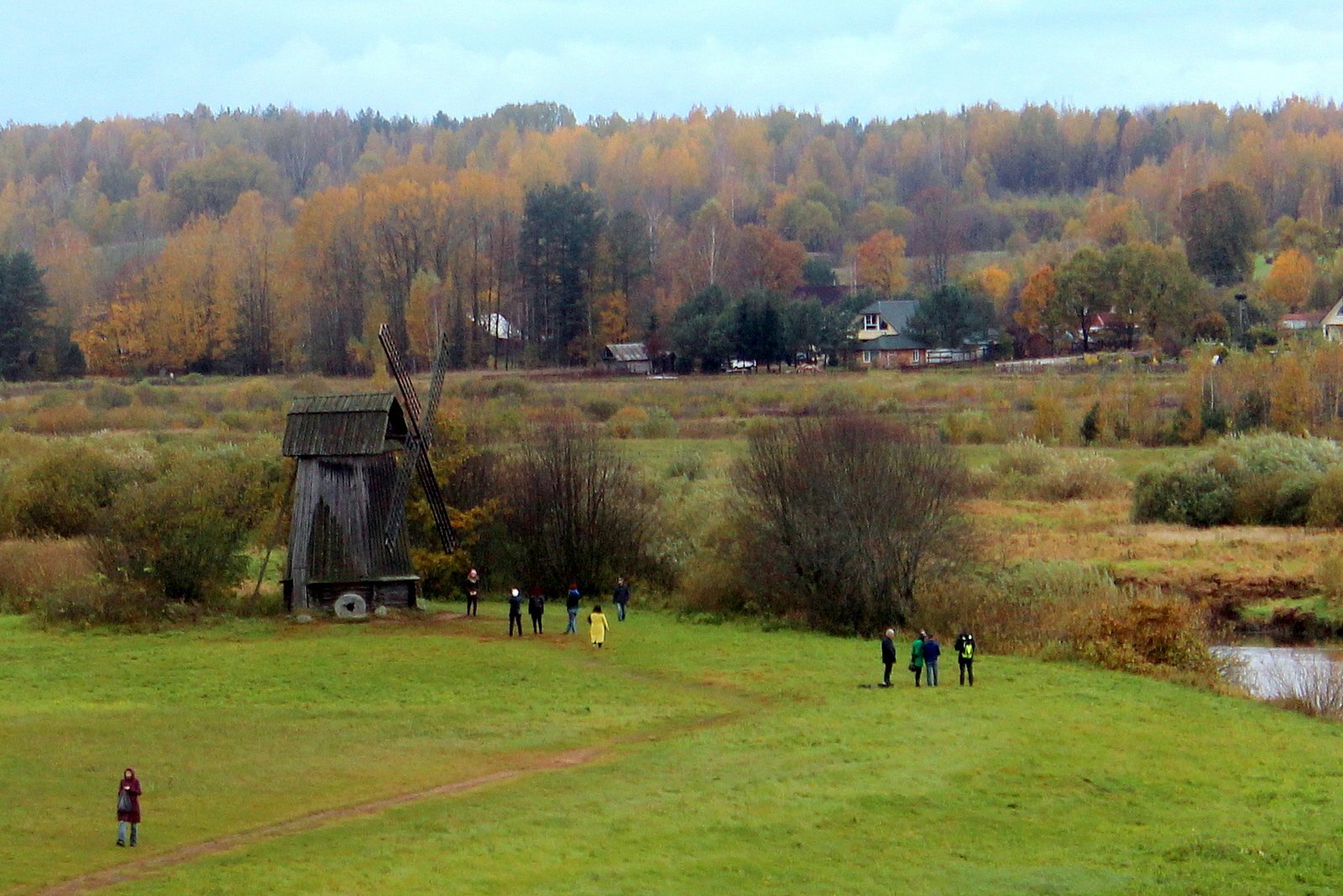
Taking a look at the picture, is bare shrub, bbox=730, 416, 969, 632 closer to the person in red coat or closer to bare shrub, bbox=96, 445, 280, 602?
bare shrub, bbox=96, 445, 280, 602

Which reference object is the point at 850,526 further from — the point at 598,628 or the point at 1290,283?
the point at 1290,283

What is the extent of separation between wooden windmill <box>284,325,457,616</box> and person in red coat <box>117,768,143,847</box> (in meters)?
22.7

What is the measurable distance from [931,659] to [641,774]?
33.1 feet

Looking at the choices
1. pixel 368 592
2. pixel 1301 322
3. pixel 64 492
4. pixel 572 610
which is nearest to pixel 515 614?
pixel 572 610

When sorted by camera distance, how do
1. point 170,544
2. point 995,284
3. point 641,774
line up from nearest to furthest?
1. point 641,774
2. point 170,544
3. point 995,284

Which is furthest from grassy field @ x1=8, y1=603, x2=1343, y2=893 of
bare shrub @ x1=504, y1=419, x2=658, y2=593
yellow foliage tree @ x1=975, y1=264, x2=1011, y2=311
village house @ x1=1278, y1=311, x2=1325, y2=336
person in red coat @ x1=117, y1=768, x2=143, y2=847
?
yellow foliage tree @ x1=975, y1=264, x2=1011, y2=311

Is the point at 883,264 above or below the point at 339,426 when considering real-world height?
above

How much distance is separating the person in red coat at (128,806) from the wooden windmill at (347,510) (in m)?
22.7

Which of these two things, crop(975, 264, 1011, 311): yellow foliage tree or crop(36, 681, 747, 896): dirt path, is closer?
crop(36, 681, 747, 896): dirt path

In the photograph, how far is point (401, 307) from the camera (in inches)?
5497

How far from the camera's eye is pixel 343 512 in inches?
1795

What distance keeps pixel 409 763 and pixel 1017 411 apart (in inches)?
2681

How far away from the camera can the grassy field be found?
22.0m

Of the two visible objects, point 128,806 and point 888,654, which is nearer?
point 128,806
